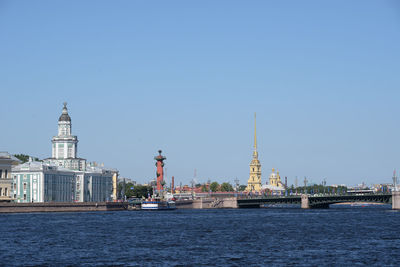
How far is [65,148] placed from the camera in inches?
7500

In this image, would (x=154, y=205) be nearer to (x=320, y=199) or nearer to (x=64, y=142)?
(x=64, y=142)

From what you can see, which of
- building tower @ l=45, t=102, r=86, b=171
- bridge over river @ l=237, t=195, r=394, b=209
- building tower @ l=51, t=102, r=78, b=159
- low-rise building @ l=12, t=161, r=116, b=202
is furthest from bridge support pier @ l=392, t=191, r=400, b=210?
building tower @ l=51, t=102, r=78, b=159

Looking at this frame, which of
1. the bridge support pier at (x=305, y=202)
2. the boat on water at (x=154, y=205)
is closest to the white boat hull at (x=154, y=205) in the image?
the boat on water at (x=154, y=205)

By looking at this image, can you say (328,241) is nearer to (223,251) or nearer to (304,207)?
(223,251)

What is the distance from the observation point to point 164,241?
69562mm

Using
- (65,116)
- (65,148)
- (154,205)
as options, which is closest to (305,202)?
(154,205)

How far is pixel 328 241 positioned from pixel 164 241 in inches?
554

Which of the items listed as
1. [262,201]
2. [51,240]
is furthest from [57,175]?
[51,240]

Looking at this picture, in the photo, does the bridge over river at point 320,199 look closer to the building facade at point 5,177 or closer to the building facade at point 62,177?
the building facade at point 62,177

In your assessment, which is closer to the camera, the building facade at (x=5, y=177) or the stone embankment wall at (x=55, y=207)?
the stone embankment wall at (x=55, y=207)

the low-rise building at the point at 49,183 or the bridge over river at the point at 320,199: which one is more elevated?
the low-rise building at the point at 49,183

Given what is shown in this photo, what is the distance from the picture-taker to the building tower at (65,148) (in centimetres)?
18838

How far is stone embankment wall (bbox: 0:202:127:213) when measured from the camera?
142000 millimetres

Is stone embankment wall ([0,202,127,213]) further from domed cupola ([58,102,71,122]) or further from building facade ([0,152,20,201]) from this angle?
domed cupola ([58,102,71,122])
